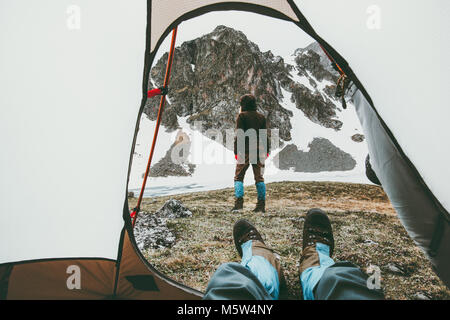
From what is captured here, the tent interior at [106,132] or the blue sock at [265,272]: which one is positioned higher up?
the tent interior at [106,132]

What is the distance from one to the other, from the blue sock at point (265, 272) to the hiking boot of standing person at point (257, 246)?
0.04 meters

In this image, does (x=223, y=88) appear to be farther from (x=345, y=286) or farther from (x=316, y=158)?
(x=345, y=286)

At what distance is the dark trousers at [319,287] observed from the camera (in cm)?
70

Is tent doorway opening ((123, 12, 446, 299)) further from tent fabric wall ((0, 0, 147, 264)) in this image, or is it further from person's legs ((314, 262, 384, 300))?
person's legs ((314, 262, 384, 300))

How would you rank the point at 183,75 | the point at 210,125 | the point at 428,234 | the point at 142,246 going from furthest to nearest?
the point at 183,75 → the point at 210,125 → the point at 142,246 → the point at 428,234

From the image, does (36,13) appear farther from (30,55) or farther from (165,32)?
(165,32)

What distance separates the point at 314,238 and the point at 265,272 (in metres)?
0.47

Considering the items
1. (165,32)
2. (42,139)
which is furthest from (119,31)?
(42,139)

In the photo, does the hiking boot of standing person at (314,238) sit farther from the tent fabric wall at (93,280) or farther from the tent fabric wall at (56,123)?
the tent fabric wall at (56,123)

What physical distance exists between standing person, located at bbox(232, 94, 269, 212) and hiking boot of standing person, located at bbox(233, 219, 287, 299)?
1095mm

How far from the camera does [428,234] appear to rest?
0.92 m

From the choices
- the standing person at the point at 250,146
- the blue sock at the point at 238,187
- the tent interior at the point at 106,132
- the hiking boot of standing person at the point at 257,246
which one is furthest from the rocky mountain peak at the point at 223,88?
the tent interior at the point at 106,132

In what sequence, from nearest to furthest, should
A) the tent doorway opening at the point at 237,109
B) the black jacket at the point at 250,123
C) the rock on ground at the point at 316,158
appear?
the black jacket at the point at 250,123 < the tent doorway opening at the point at 237,109 < the rock on ground at the point at 316,158
